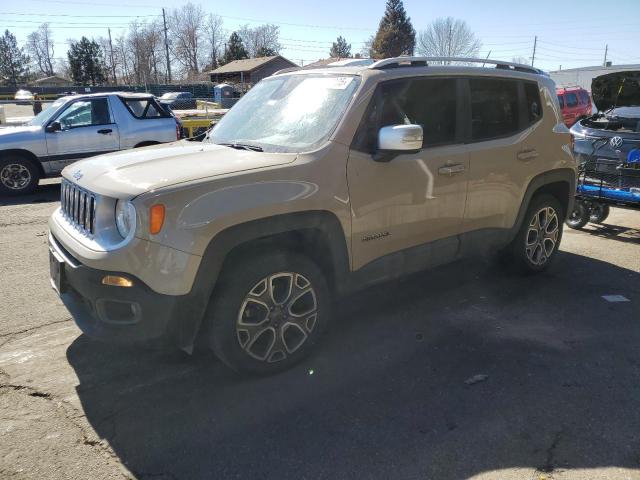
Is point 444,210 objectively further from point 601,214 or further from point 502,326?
point 601,214

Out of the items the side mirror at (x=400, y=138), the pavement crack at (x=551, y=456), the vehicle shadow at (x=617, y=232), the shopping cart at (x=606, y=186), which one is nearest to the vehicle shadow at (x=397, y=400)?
the pavement crack at (x=551, y=456)

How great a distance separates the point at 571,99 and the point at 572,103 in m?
0.15

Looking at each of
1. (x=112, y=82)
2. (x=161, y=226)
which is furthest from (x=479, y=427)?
(x=112, y=82)

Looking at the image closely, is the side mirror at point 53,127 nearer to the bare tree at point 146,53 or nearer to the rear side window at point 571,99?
the rear side window at point 571,99

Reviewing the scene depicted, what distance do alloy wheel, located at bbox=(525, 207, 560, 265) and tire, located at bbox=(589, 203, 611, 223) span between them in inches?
84.9

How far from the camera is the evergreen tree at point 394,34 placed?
73.6 metres

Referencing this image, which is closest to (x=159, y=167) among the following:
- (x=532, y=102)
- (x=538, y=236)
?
(x=532, y=102)

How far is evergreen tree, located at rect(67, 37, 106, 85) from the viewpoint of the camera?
78188 mm

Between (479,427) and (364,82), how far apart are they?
92.3 inches

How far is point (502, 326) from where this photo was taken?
4062 mm

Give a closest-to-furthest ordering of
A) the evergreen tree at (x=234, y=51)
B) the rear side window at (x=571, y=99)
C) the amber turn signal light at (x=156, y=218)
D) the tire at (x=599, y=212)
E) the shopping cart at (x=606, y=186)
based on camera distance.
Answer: the amber turn signal light at (x=156, y=218) → the shopping cart at (x=606, y=186) → the tire at (x=599, y=212) → the rear side window at (x=571, y=99) → the evergreen tree at (x=234, y=51)

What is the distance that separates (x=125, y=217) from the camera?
2805 millimetres

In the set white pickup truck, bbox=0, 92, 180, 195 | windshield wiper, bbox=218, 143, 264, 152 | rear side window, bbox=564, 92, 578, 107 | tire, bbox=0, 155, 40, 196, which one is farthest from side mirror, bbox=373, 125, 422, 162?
rear side window, bbox=564, 92, 578, 107

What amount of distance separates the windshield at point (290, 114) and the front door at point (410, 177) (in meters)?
0.25
